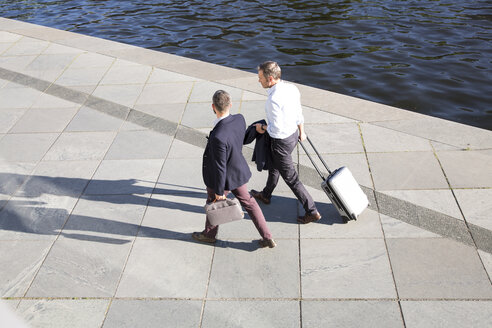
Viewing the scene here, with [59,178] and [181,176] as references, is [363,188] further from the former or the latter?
[59,178]

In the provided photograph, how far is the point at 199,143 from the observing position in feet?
24.0

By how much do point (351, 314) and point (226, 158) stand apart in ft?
5.85

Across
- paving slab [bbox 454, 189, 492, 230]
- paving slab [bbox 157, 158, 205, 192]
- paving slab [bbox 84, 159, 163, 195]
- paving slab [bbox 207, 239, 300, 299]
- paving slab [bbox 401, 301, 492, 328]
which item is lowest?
paving slab [bbox 84, 159, 163, 195]

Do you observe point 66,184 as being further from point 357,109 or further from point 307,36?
point 307,36

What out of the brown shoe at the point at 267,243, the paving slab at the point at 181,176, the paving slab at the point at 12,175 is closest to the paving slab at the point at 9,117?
the paving slab at the point at 12,175

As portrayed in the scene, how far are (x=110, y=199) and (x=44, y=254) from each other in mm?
1103

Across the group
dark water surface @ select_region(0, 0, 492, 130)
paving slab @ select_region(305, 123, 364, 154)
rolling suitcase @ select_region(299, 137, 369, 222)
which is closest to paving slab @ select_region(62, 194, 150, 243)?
rolling suitcase @ select_region(299, 137, 369, 222)

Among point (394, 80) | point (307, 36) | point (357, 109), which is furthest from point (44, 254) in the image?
point (307, 36)

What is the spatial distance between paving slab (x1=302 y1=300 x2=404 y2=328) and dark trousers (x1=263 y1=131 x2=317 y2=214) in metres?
1.22

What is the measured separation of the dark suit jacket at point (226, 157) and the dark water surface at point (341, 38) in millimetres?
6043

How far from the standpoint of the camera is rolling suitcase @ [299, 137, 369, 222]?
5.22 metres

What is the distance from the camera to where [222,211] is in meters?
4.77

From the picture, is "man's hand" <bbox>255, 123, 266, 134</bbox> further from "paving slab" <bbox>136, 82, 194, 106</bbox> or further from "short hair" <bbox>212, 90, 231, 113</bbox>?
"paving slab" <bbox>136, 82, 194, 106</bbox>

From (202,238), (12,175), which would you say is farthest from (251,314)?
(12,175)
